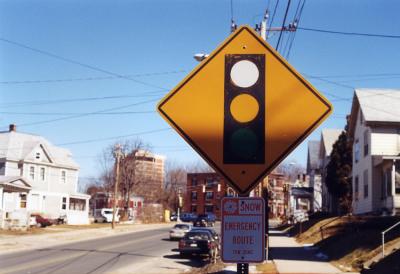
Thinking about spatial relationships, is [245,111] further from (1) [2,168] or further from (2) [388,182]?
(1) [2,168]

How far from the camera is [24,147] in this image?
2249 inches

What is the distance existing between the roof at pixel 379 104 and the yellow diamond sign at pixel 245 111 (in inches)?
1198

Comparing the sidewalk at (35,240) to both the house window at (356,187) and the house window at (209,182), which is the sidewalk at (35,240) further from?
the house window at (209,182)

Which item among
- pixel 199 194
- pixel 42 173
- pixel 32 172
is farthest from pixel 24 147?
pixel 199 194

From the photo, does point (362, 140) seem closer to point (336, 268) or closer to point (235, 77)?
point (336, 268)

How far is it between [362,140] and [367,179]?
275 cm

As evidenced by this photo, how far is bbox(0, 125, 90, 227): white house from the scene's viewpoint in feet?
183

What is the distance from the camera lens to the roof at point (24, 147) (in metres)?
56.1

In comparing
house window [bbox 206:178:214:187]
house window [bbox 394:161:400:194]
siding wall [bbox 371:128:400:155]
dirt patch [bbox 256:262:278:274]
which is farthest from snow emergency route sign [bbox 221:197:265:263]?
house window [bbox 206:178:214:187]

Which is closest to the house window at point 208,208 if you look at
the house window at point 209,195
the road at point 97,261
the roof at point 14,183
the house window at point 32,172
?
the house window at point 209,195

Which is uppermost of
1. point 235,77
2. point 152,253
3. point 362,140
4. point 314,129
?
point 362,140

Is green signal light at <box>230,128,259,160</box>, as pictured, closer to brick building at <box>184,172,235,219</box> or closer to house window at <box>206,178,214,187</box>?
house window at <box>206,178,214,187</box>

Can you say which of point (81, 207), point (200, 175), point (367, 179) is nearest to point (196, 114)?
point (367, 179)

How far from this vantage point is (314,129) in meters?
3.58
